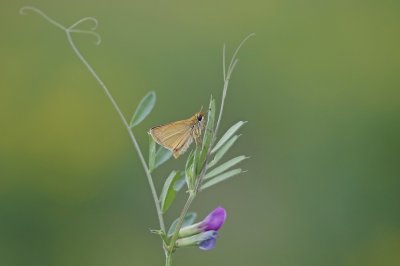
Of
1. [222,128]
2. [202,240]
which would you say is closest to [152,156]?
Answer: [202,240]

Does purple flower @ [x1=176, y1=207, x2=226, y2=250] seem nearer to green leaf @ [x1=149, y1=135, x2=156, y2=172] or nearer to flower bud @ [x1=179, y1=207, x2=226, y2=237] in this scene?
flower bud @ [x1=179, y1=207, x2=226, y2=237]

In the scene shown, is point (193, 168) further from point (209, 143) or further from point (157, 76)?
point (157, 76)

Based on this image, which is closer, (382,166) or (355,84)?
(382,166)

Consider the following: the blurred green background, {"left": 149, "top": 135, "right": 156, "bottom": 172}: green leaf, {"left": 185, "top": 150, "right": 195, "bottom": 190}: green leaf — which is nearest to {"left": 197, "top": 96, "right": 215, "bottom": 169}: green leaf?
{"left": 185, "top": 150, "right": 195, "bottom": 190}: green leaf

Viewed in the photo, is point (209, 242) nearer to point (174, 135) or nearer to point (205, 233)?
point (205, 233)

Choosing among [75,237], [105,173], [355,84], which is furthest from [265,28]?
[75,237]

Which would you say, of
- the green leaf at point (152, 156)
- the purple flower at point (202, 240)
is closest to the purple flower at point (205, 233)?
the purple flower at point (202, 240)
